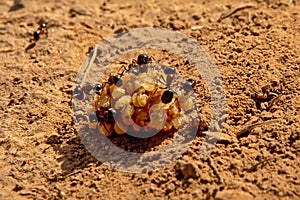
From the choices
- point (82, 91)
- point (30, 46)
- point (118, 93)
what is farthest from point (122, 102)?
point (30, 46)

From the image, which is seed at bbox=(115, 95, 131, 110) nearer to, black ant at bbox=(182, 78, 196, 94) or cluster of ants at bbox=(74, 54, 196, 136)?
cluster of ants at bbox=(74, 54, 196, 136)

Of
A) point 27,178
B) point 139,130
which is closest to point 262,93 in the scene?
point 139,130

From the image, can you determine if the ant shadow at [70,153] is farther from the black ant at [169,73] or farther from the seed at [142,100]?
the black ant at [169,73]

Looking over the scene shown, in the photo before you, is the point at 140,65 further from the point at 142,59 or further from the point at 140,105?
the point at 140,105

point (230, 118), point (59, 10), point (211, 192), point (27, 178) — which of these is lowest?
point (27, 178)

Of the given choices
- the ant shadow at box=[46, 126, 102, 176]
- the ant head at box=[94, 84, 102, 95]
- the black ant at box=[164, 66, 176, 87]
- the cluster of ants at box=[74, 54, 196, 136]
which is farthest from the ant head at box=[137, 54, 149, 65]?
the ant shadow at box=[46, 126, 102, 176]

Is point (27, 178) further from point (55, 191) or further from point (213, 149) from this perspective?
point (213, 149)
